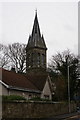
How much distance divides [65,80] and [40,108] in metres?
18.6

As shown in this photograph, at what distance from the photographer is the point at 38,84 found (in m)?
43.6

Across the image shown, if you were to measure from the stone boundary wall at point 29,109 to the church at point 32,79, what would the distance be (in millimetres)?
4938

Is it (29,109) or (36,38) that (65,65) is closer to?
(29,109)

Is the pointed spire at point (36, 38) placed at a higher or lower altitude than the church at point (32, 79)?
higher

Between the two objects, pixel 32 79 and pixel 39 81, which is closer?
pixel 39 81

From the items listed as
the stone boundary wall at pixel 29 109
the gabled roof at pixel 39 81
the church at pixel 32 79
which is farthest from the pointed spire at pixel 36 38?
the stone boundary wall at pixel 29 109

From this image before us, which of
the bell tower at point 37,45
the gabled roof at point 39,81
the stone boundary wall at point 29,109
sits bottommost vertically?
the stone boundary wall at point 29,109

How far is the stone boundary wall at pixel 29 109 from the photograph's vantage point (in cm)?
2090

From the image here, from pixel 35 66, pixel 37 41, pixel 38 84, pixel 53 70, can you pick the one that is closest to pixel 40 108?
pixel 38 84

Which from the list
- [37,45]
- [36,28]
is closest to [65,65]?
[37,45]

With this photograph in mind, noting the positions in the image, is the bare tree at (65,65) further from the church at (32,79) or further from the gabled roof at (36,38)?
the gabled roof at (36,38)

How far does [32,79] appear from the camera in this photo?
46156 millimetres

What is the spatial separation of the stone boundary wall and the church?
494 centimetres

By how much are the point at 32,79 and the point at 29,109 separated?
21.8m
